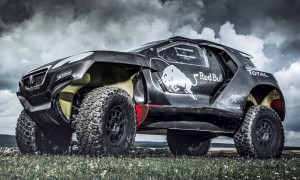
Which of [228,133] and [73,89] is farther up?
[73,89]

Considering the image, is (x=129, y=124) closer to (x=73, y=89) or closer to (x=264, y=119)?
(x=73, y=89)

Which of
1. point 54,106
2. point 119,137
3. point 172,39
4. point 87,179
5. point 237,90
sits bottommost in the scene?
point 87,179

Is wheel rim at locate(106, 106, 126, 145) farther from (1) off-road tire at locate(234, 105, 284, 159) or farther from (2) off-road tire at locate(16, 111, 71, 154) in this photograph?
(1) off-road tire at locate(234, 105, 284, 159)

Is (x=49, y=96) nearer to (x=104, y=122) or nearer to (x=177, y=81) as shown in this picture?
(x=104, y=122)

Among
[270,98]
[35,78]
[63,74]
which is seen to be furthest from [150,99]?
[270,98]

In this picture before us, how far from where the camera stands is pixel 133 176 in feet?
10.7

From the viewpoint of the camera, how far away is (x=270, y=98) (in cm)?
797

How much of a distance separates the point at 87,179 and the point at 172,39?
4134mm

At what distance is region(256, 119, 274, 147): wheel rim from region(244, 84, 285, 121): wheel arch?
46 centimetres

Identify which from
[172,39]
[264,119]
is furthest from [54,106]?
[264,119]

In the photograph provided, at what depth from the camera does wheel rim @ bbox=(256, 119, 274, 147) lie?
735cm

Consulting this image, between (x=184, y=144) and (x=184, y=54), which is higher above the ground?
(x=184, y=54)

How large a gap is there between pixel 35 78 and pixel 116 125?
4.66 ft

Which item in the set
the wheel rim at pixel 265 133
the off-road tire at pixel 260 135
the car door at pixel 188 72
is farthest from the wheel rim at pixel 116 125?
the wheel rim at pixel 265 133
